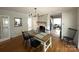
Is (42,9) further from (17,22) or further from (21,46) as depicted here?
(21,46)

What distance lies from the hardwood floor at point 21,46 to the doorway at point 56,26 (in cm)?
16

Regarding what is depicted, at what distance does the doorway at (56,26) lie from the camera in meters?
2.35

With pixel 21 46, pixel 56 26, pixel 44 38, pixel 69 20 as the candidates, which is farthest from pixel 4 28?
pixel 69 20

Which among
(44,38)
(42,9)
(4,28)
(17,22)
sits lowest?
(44,38)

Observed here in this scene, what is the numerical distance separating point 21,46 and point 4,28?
650mm

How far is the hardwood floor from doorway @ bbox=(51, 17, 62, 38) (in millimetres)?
156

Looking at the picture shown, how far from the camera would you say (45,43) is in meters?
2.27

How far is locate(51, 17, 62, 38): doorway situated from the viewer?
2.35 m

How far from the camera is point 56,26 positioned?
2385mm

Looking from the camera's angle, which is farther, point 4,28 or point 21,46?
point 4,28
